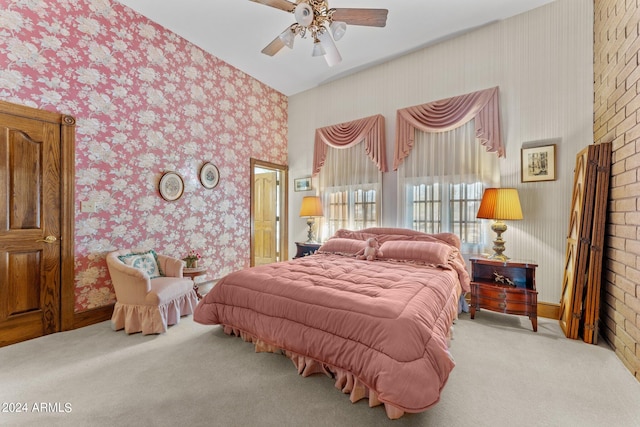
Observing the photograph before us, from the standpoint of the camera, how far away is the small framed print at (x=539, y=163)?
2.98 meters

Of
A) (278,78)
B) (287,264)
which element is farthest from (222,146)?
(287,264)

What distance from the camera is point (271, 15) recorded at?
314 centimetres

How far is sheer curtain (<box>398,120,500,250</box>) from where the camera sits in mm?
3369

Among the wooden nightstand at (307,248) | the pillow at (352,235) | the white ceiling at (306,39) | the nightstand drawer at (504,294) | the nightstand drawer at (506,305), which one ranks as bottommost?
the nightstand drawer at (506,305)

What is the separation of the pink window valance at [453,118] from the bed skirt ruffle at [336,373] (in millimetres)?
2889

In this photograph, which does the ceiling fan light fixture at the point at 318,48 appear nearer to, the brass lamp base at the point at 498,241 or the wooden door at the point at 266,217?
the brass lamp base at the point at 498,241

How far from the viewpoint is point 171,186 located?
3.63 metres

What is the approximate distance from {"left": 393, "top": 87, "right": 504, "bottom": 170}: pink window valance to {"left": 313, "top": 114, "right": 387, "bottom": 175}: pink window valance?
250mm

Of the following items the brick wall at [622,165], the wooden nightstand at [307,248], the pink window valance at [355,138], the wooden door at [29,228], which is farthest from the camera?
the wooden nightstand at [307,248]

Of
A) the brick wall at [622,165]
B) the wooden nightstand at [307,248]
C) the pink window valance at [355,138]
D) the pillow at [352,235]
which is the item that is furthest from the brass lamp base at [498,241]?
the wooden nightstand at [307,248]

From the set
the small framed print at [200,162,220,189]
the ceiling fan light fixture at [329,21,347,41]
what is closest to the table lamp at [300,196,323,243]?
the small framed print at [200,162,220,189]

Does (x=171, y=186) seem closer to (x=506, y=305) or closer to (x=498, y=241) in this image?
(x=498, y=241)

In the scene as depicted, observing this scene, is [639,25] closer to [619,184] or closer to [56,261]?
[619,184]

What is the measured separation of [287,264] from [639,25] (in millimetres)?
3386
